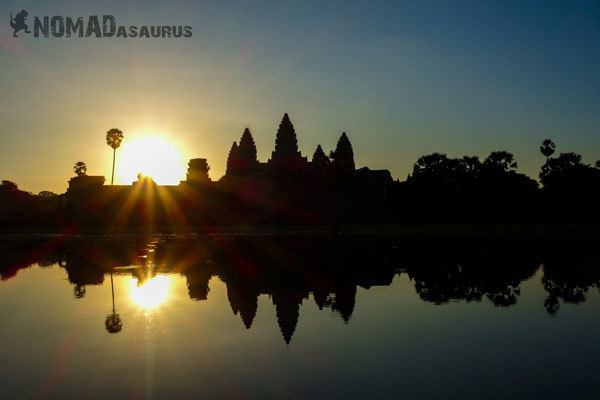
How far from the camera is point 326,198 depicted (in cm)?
8838

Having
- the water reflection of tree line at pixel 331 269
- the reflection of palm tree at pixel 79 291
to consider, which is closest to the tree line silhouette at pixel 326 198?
the water reflection of tree line at pixel 331 269

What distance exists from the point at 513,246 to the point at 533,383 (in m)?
35.8

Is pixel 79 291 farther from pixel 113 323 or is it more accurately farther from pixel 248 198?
pixel 248 198

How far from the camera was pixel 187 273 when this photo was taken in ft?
88.6

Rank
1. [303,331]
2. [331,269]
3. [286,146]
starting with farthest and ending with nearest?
[286,146] → [331,269] → [303,331]

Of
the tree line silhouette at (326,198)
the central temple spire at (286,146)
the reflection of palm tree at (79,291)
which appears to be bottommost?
the reflection of palm tree at (79,291)

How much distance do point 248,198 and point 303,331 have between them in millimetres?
72438

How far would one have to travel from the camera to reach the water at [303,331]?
33.1ft

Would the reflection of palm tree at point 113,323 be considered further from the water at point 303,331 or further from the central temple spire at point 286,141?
the central temple spire at point 286,141

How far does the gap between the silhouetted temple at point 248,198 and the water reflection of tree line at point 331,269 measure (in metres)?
37.4

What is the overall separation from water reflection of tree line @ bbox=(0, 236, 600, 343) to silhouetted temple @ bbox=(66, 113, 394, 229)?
37.4 metres

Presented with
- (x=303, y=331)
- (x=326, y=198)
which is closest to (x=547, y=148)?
(x=326, y=198)

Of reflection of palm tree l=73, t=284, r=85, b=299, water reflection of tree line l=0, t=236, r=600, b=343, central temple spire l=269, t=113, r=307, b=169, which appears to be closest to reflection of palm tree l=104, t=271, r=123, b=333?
water reflection of tree line l=0, t=236, r=600, b=343

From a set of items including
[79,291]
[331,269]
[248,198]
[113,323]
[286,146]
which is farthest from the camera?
[286,146]
